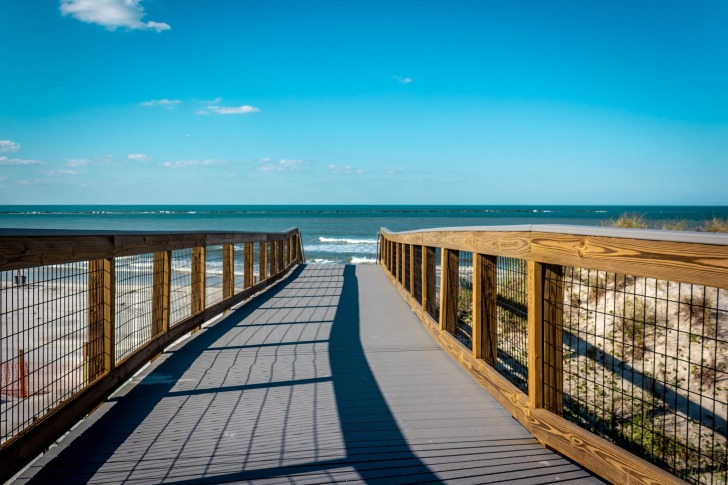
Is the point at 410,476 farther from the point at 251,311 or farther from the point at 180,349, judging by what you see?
the point at 251,311

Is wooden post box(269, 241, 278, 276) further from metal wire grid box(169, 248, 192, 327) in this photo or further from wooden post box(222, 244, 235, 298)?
wooden post box(222, 244, 235, 298)

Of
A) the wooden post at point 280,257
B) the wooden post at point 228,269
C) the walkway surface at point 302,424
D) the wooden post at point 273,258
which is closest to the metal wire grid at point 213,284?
the wooden post at point 228,269

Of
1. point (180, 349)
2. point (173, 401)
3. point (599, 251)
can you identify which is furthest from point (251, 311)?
point (599, 251)

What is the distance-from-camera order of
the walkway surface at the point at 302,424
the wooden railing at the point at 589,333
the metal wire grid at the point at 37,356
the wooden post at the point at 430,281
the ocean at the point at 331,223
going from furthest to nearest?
the ocean at the point at 331,223, the wooden post at the point at 430,281, the metal wire grid at the point at 37,356, the walkway surface at the point at 302,424, the wooden railing at the point at 589,333

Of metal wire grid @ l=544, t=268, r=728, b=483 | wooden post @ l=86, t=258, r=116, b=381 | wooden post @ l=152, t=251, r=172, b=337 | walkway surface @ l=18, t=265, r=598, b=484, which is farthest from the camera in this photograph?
wooden post @ l=152, t=251, r=172, b=337

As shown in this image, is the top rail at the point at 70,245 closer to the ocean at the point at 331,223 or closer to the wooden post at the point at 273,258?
the ocean at the point at 331,223

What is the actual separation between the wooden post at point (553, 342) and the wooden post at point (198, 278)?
4205mm

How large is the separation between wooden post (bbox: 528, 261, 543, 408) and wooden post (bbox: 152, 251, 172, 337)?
328cm

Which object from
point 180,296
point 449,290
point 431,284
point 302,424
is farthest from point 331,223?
point 302,424

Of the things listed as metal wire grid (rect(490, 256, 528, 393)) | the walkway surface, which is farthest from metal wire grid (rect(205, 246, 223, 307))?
metal wire grid (rect(490, 256, 528, 393))

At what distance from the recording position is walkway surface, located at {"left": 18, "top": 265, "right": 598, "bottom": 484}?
2598 mm

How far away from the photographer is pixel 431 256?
6258 mm

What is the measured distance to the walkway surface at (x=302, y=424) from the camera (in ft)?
8.52

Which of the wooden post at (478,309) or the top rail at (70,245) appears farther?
the wooden post at (478,309)
